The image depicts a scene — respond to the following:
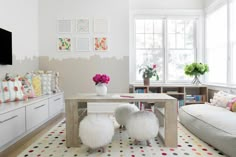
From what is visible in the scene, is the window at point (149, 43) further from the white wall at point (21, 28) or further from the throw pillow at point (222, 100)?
the white wall at point (21, 28)

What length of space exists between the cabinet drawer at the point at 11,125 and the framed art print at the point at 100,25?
2.68 metres

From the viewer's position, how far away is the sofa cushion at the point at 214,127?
211cm

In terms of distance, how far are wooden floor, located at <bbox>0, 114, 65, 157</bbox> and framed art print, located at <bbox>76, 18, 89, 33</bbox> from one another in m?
2.22

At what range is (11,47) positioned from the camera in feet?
11.4

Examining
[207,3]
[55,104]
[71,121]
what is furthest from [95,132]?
[207,3]

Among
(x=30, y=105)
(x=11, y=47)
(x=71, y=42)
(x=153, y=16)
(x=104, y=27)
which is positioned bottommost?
(x=30, y=105)

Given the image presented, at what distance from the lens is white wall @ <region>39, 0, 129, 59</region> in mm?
4770

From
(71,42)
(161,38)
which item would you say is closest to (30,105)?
(71,42)

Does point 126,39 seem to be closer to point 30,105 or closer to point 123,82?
point 123,82

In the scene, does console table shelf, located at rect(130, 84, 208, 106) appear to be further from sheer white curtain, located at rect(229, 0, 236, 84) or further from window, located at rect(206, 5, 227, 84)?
sheer white curtain, located at rect(229, 0, 236, 84)

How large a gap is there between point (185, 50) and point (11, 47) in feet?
13.1

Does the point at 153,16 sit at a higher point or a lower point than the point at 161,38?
higher

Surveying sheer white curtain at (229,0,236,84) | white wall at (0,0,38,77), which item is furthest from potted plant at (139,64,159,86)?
white wall at (0,0,38,77)

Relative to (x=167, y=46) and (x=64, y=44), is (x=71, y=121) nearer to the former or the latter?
(x=64, y=44)
